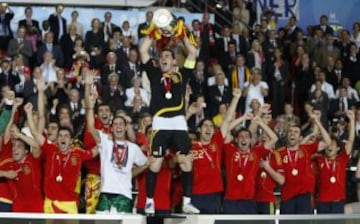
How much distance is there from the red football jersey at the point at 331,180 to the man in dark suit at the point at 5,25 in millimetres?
7896

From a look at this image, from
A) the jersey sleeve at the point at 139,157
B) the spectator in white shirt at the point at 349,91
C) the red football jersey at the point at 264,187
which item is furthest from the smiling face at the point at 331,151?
the spectator in white shirt at the point at 349,91

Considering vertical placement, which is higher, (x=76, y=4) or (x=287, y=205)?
(x=76, y=4)

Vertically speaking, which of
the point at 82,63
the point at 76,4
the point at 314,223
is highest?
the point at 76,4

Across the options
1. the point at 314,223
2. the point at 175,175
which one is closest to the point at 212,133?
the point at 175,175

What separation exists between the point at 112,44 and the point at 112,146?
689cm

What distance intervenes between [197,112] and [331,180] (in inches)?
157

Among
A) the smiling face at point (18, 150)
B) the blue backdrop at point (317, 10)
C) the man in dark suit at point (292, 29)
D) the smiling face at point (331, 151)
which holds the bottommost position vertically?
the smiling face at point (18, 150)

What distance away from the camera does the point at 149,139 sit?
13.3 metres

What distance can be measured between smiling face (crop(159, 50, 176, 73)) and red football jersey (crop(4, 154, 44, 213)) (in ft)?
6.87

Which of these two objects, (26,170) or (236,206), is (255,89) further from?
(26,170)

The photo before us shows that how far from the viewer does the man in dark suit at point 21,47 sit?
19.5 metres

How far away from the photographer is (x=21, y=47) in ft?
64.2

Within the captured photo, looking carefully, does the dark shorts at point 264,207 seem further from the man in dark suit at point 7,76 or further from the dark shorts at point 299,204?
the man in dark suit at point 7,76

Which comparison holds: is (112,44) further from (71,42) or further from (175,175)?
(175,175)
